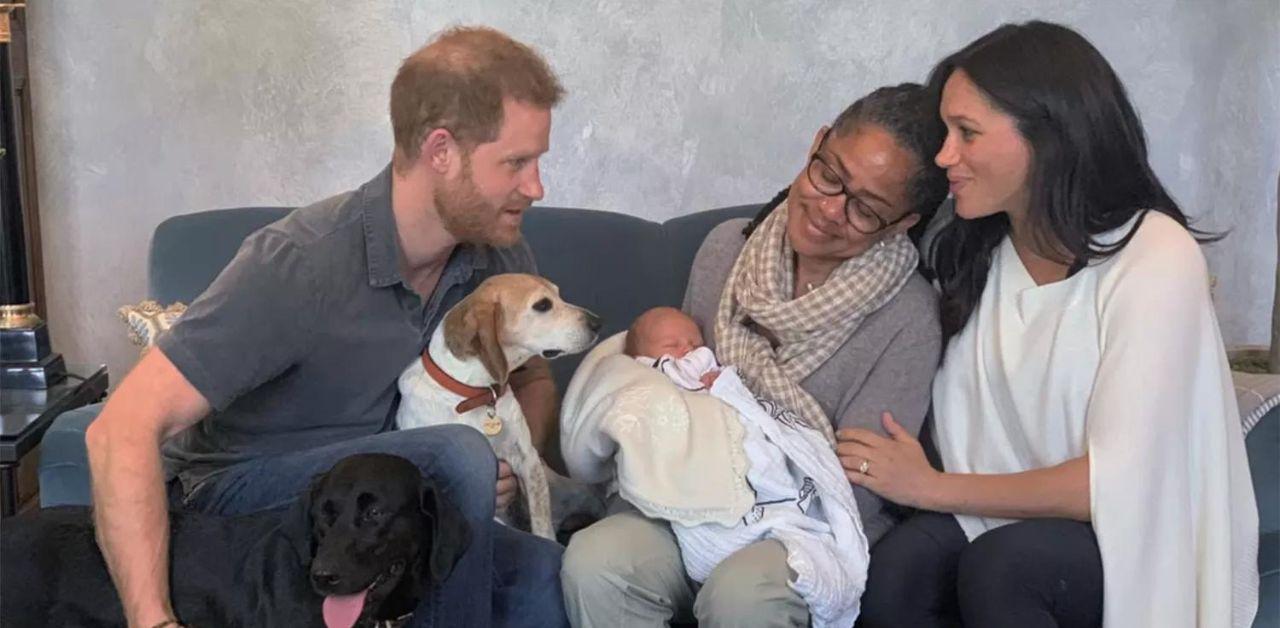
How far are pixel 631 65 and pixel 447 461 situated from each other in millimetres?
1410

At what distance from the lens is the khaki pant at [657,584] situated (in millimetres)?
1602

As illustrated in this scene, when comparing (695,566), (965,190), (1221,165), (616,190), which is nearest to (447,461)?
(695,566)

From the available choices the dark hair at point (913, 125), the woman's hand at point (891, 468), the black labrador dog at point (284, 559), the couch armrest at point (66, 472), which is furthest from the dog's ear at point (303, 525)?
the dark hair at point (913, 125)

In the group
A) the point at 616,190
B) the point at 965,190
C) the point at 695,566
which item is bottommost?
the point at 695,566

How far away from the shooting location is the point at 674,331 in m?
1.95

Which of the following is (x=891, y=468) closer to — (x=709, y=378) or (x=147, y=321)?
(x=709, y=378)

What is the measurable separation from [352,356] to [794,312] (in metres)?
→ 0.67

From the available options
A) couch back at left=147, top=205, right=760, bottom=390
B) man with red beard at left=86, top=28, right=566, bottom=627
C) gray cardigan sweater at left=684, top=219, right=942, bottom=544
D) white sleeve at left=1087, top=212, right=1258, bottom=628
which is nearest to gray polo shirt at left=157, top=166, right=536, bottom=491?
man with red beard at left=86, top=28, right=566, bottom=627

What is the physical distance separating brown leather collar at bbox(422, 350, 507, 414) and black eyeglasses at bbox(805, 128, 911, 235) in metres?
0.58

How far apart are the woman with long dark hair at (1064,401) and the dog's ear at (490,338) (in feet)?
1.75

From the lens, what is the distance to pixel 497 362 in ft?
5.94

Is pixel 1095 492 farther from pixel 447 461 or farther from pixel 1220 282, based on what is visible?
pixel 1220 282

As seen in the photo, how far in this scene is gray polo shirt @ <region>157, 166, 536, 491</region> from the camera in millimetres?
1552

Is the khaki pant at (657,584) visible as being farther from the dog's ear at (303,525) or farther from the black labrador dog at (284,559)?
the dog's ear at (303,525)
